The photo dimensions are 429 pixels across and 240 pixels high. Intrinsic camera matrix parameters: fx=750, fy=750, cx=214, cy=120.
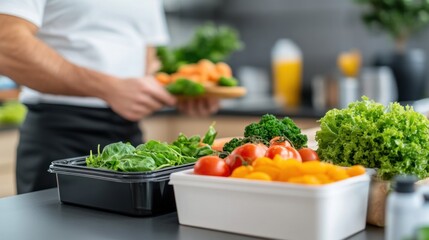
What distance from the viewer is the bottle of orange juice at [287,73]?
4.75 m

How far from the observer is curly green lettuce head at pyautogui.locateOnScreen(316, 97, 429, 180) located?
1.45 meters

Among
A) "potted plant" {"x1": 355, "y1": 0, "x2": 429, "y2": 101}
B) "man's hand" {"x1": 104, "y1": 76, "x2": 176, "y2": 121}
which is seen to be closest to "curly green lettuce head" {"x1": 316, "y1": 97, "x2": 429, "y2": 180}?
"man's hand" {"x1": 104, "y1": 76, "x2": 176, "y2": 121}

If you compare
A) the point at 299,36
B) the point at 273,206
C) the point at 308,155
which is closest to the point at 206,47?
the point at 299,36

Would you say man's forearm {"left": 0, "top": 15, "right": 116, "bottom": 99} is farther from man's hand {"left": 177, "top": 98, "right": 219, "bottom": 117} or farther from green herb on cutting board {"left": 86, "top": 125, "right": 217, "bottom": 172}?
green herb on cutting board {"left": 86, "top": 125, "right": 217, "bottom": 172}

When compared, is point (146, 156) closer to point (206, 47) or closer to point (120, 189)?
point (120, 189)

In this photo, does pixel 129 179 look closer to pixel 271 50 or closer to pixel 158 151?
pixel 158 151

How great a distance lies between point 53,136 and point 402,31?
236 centimetres

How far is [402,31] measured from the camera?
13.8ft

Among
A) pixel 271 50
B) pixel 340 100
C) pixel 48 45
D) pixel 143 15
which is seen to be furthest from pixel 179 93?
pixel 271 50

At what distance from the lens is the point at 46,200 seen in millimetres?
1704

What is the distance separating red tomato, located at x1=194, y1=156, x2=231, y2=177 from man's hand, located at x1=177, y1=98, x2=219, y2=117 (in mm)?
1343

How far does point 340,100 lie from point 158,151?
2.74 metres

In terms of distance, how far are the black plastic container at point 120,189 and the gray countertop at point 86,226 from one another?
0.06ft

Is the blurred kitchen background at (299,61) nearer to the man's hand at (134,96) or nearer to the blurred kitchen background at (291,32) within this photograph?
the blurred kitchen background at (291,32)
